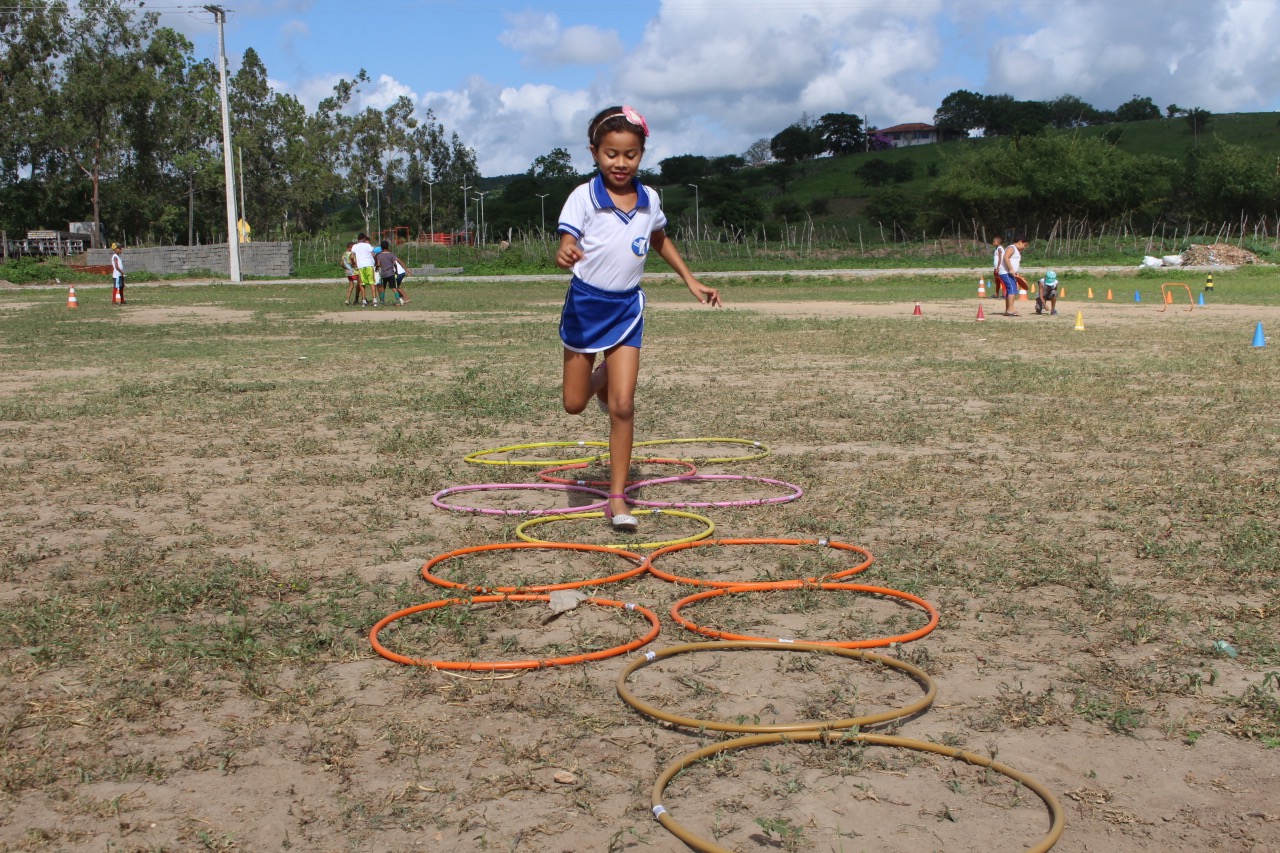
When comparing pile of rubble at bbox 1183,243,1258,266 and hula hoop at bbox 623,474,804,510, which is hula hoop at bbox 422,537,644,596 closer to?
hula hoop at bbox 623,474,804,510

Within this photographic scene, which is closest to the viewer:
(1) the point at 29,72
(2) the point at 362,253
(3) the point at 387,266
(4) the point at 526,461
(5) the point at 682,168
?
(4) the point at 526,461

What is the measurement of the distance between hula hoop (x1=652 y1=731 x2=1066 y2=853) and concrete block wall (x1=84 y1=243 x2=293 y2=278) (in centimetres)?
5442

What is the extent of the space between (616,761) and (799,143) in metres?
171

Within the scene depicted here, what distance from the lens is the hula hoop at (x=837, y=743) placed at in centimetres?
271

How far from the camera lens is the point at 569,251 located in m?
5.93

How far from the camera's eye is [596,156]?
609cm

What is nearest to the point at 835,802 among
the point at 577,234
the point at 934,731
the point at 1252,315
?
the point at 934,731

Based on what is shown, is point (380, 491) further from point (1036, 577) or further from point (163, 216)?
point (163, 216)

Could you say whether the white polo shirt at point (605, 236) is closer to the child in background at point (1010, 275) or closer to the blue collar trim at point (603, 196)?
the blue collar trim at point (603, 196)

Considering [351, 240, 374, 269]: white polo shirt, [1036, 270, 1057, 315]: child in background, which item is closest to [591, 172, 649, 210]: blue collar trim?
[1036, 270, 1057, 315]: child in background

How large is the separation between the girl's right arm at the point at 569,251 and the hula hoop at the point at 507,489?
142 cm

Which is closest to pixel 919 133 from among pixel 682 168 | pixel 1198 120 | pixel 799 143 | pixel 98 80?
pixel 799 143

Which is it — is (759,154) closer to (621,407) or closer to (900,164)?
(900,164)

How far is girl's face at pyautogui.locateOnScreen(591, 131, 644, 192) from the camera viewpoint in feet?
19.5
